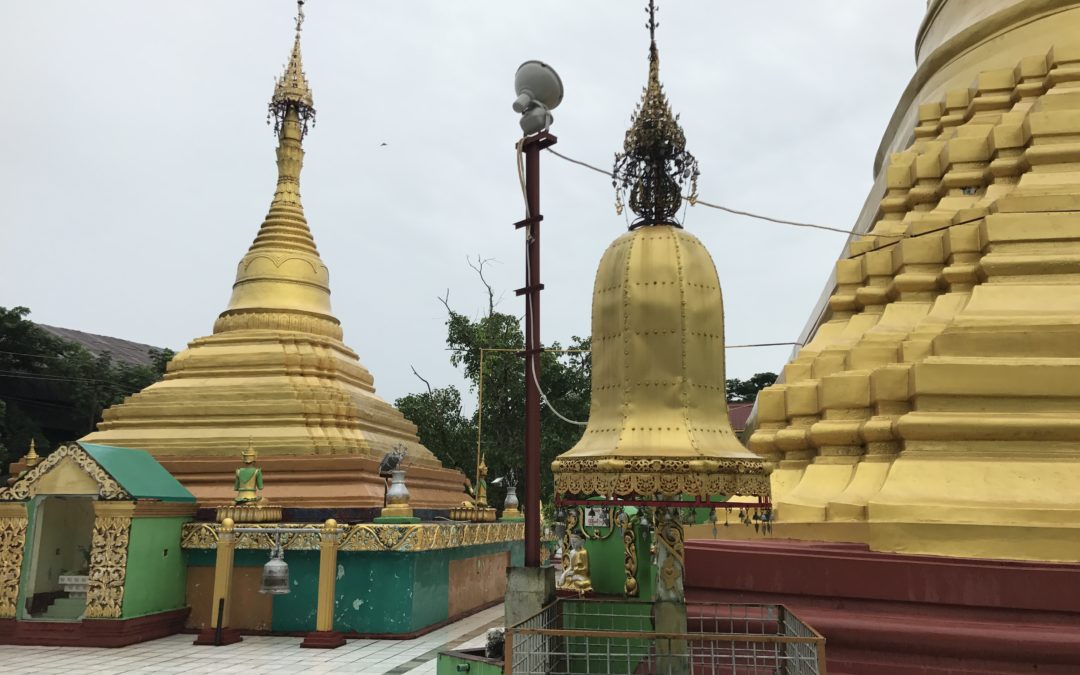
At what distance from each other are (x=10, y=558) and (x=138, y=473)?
2.08 meters

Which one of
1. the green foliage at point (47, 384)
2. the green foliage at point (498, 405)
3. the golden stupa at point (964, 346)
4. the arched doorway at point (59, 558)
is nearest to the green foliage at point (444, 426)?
the green foliage at point (498, 405)

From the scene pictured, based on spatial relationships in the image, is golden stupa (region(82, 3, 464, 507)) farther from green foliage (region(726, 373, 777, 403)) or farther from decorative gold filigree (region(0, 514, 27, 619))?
green foliage (region(726, 373, 777, 403))

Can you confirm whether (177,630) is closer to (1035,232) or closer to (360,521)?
(360,521)

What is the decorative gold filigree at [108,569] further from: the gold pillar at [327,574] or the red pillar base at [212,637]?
the gold pillar at [327,574]

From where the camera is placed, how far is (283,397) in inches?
633

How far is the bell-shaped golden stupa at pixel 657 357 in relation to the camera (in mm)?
5562

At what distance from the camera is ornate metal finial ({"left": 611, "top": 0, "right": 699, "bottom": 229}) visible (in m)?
6.48

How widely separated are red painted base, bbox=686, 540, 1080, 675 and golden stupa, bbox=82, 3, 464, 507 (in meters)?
8.94

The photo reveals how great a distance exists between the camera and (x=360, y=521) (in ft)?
44.4

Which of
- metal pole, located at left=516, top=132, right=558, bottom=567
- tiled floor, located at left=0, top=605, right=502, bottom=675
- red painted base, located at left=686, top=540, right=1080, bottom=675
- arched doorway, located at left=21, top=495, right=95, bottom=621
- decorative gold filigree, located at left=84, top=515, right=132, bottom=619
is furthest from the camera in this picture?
arched doorway, located at left=21, top=495, right=95, bottom=621

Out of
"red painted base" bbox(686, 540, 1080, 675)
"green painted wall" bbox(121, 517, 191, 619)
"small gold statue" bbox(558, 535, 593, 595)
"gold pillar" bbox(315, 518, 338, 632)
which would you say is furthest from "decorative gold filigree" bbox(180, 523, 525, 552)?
"red painted base" bbox(686, 540, 1080, 675)

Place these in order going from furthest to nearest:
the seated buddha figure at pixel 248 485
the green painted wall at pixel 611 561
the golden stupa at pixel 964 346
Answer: the seated buddha figure at pixel 248 485
the golden stupa at pixel 964 346
the green painted wall at pixel 611 561

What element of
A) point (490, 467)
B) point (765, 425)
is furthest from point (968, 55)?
point (490, 467)

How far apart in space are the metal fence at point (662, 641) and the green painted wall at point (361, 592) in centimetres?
580
